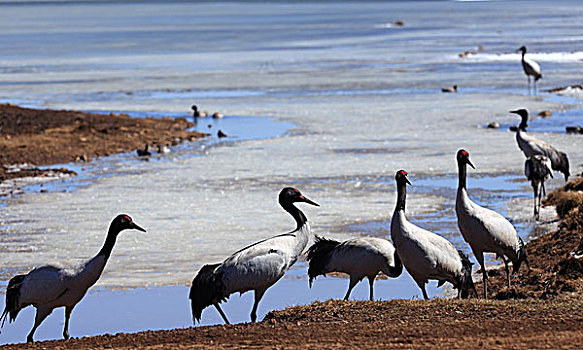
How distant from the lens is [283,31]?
76.2 metres

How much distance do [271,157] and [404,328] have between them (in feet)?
40.8

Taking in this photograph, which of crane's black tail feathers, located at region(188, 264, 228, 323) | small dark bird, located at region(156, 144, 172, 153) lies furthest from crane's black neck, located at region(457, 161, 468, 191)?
small dark bird, located at region(156, 144, 172, 153)

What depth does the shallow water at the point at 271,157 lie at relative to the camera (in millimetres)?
12148

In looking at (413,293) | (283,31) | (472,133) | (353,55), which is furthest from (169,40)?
(413,293)

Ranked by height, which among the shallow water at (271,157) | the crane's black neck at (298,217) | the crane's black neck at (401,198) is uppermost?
the crane's black neck at (401,198)

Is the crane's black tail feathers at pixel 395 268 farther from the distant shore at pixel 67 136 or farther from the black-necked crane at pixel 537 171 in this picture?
the distant shore at pixel 67 136

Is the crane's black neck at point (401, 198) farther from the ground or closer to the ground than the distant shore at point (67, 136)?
farther from the ground

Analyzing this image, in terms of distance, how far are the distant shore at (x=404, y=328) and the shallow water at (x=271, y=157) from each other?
1719 millimetres

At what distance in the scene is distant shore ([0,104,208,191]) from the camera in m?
19.9

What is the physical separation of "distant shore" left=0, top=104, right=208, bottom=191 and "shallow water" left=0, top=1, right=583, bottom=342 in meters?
0.91

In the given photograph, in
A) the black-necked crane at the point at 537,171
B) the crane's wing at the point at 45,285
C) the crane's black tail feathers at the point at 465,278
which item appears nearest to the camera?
the crane's wing at the point at 45,285

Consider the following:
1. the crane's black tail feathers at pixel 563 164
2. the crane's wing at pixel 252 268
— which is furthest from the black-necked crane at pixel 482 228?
the crane's black tail feathers at pixel 563 164

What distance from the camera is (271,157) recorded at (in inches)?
760

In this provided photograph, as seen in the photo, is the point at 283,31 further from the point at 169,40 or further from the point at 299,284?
the point at 299,284
